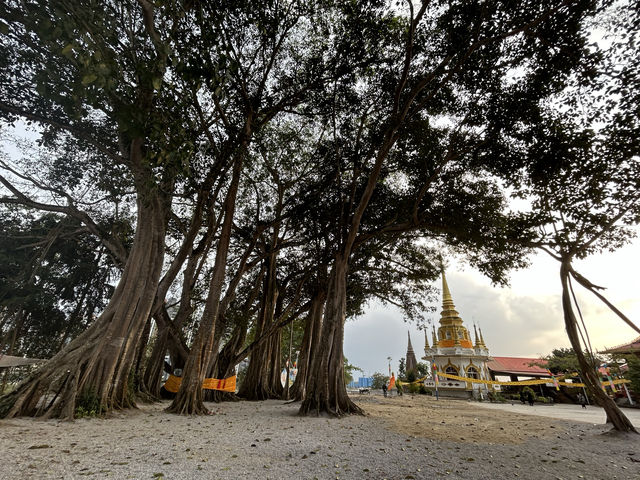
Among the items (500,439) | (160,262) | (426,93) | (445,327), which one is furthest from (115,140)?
(445,327)

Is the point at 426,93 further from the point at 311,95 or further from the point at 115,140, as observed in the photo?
the point at 115,140

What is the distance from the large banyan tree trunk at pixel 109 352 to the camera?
534cm

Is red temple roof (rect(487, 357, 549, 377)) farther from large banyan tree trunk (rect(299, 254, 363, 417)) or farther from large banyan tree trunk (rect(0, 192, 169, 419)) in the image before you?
large banyan tree trunk (rect(0, 192, 169, 419))

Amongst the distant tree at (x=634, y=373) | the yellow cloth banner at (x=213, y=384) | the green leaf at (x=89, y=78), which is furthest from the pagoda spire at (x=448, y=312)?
the green leaf at (x=89, y=78)

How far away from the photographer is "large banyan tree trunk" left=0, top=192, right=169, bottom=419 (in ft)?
17.5

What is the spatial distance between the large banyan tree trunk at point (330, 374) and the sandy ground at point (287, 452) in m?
1.54

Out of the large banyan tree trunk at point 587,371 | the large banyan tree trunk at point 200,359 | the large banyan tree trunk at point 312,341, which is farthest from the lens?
the large banyan tree trunk at point 312,341

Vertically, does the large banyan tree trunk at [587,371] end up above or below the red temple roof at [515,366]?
below

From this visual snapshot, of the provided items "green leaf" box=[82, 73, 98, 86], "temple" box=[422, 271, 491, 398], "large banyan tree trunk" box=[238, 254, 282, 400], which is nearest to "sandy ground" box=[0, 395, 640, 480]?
"green leaf" box=[82, 73, 98, 86]

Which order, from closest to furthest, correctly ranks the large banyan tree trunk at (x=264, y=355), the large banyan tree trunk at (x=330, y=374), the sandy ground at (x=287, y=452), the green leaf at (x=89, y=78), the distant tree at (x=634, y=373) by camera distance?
1. the green leaf at (x=89, y=78)
2. the sandy ground at (x=287, y=452)
3. the large banyan tree trunk at (x=330, y=374)
4. the large banyan tree trunk at (x=264, y=355)
5. the distant tree at (x=634, y=373)

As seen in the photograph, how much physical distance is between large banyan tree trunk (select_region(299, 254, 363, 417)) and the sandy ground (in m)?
1.54

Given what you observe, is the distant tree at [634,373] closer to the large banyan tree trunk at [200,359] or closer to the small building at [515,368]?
the small building at [515,368]

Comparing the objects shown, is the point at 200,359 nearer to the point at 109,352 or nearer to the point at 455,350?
the point at 109,352

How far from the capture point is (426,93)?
25.7 ft
